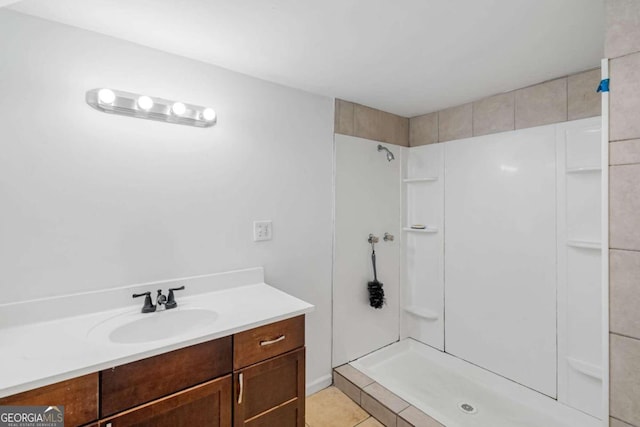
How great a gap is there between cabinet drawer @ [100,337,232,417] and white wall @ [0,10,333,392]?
550 mm

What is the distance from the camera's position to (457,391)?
7.09 feet

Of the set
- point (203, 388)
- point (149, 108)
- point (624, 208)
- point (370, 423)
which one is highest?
point (149, 108)

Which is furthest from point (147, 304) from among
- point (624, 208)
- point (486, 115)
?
point (486, 115)

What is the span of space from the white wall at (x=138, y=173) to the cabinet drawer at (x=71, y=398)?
21.8 inches

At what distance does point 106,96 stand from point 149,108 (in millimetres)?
167

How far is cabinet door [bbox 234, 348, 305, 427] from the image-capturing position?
49.4 inches

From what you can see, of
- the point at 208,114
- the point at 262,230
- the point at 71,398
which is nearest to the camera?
the point at 71,398

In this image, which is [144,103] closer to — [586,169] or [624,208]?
[624,208]

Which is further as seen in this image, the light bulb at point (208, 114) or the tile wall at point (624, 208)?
the light bulb at point (208, 114)

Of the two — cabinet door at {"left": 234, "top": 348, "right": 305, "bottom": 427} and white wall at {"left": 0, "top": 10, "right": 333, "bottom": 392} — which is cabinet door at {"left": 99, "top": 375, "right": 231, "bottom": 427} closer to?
cabinet door at {"left": 234, "top": 348, "right": 305, "bottom": 427}

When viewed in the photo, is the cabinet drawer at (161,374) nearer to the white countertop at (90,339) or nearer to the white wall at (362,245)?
the white countertop at (90,339)

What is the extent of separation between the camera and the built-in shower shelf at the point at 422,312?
2549 mm

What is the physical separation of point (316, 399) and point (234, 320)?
3.93 ft

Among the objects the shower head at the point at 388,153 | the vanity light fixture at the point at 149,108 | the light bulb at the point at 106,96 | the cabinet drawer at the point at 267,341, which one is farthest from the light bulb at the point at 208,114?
the shower head at the point at 388,153
